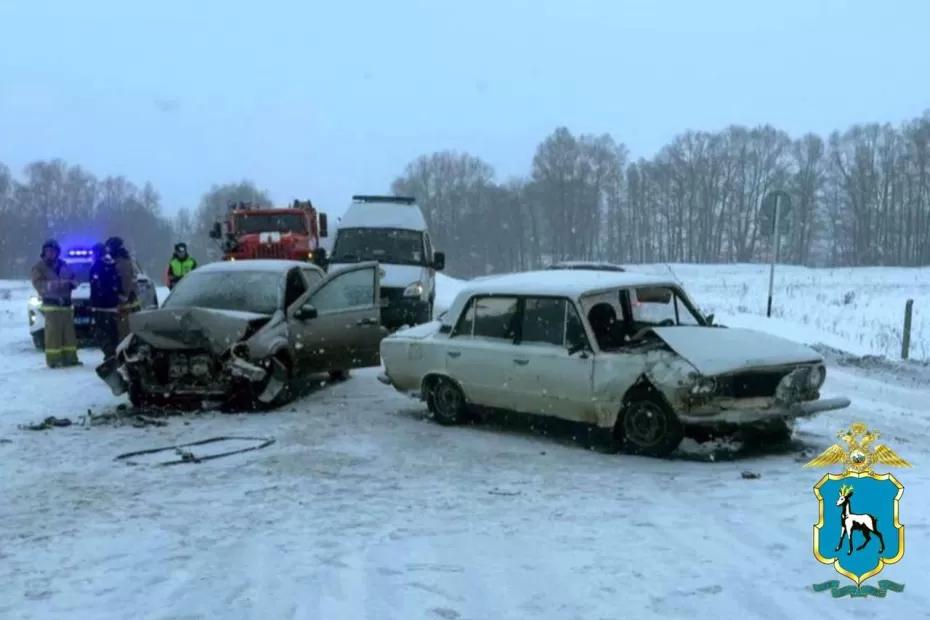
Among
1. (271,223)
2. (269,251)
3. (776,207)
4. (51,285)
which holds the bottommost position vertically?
A: (51,285)

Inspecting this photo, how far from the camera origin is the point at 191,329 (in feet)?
28.8

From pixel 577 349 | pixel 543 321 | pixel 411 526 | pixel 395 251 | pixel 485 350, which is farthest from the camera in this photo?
pixel 395 251

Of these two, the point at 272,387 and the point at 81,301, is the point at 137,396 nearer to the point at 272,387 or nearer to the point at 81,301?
the point at 272,387

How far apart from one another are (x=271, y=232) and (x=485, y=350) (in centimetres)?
1319

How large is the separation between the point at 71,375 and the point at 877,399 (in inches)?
425

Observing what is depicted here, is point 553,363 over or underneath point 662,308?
underneath

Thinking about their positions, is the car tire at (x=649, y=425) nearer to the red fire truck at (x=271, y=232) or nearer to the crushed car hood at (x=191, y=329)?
the crushed car hood at (x=191, y=329)

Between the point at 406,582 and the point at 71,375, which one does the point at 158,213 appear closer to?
the point at 71,375

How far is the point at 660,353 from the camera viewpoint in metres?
6.99

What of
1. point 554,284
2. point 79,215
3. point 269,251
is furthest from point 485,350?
point 79,215

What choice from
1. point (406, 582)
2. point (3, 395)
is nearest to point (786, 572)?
point (406, 582)

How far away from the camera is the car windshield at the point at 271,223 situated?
20.5 metres

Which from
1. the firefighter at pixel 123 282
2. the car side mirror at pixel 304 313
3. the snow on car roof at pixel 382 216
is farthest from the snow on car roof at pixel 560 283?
the snow on car roof at pixel 382 216

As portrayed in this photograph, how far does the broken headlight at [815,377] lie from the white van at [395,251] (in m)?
9.40
